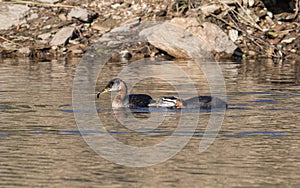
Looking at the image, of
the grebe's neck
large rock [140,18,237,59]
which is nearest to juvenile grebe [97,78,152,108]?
the grebe's neck

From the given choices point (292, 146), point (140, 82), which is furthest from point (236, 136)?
point (140, 82)

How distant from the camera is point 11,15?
25422 millimetres

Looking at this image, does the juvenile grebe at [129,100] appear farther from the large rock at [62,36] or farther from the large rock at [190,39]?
the large rock at [62,36]

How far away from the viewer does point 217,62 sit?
21609 millimetres

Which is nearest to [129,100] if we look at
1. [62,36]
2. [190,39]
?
[190,39]

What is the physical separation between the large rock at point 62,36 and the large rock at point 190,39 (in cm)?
263

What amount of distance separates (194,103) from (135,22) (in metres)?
11.5

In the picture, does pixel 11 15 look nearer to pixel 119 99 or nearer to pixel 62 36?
pixel 62 36

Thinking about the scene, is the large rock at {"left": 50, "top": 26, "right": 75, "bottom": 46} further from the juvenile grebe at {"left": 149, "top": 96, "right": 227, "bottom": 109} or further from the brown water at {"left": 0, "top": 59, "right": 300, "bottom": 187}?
the juvenile grebe at {"left": 149, "top": 96, "right": 227, "bottom": 109}

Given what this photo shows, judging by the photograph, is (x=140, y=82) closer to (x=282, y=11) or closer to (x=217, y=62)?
(x=217, y=62)

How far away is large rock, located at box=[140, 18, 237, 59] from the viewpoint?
883 inches

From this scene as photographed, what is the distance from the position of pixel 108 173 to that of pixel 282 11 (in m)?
17.5

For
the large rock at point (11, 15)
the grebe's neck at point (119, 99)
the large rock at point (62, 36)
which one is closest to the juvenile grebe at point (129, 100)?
the grebe's neck at point (119, 99)

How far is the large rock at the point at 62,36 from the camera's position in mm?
23938
